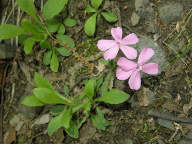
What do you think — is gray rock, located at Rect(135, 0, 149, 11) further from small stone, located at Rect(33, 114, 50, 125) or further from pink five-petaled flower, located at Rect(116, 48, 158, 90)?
small stone, located at Rect(33, 114, 50, 125)

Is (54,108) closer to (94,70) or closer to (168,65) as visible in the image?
(94,70)

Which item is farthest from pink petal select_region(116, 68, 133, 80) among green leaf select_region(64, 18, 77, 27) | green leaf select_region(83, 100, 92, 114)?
green leaf select_region(64, 18, 77, 27)

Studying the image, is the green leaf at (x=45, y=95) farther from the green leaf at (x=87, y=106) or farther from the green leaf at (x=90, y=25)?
the green leaf at (x=90, y=25)

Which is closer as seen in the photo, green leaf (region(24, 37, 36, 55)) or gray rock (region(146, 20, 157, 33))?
gray rock (region(146, 20, 157, 33))

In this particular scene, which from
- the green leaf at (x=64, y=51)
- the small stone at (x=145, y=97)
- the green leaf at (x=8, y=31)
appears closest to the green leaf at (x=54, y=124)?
the green leaf at (x=64, y=51)

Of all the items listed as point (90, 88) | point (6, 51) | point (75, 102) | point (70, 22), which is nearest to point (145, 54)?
point (90, 88)

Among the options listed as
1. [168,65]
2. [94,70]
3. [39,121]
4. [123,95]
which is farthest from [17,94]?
[168,65]

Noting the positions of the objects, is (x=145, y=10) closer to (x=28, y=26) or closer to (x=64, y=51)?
(x=64, y=51)
